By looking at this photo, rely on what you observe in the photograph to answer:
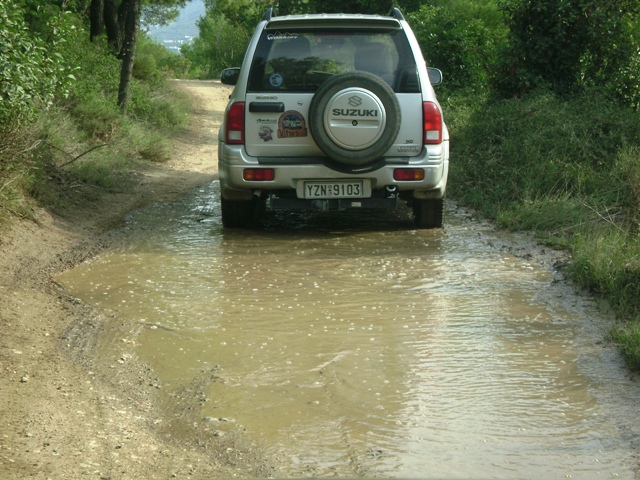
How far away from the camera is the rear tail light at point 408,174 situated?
7.84 m

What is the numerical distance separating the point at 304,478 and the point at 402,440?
57cm

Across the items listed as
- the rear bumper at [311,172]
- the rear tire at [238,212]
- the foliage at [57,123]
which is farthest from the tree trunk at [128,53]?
the rear bumper at [311,172]

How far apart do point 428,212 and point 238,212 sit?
1.79 metres

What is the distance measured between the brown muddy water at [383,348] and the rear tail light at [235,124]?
3.03 feet

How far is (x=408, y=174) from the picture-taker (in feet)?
25.7

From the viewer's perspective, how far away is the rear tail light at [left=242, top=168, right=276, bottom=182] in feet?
25.6

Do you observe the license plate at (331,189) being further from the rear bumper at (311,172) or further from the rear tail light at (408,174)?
the rear tail light at (408,174)

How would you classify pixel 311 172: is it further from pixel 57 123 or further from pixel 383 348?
pixel 57 123

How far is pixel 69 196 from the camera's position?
9.14m

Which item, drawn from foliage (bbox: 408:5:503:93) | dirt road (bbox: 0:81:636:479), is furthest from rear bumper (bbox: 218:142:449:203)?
foliage (bbox: 408:5:503:93)

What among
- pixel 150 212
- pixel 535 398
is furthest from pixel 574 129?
pixel 535 398

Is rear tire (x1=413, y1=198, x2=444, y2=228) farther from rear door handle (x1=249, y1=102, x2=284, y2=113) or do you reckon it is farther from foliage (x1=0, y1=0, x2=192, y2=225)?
foliage (x1=0, y1=0, x2=192, y2=225)

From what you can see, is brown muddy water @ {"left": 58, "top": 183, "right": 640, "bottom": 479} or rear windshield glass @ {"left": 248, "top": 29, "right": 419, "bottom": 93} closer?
brown muddy water @ {"left": 58, "top": 183, "right": 640, "bottom": 479}

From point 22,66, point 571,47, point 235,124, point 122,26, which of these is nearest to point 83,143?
point 22,66
